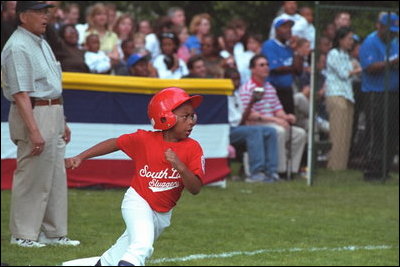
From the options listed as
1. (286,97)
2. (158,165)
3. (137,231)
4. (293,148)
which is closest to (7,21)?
(286,97)

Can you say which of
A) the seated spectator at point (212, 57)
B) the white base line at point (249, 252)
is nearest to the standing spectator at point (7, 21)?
the seated spectator at point (212, 57)

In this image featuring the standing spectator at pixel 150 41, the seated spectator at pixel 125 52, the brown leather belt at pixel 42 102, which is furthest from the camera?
the standing spectator at pixel 150 41

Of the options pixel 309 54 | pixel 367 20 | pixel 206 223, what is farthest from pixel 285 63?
pixel 206 223

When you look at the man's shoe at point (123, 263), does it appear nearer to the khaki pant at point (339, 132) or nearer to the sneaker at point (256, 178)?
the sneaker at point (256, 178)

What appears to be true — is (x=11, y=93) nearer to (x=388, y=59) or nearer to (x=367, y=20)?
(x=388, y=59)

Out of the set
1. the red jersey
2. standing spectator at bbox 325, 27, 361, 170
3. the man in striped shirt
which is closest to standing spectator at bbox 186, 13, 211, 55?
the man in striped shirt

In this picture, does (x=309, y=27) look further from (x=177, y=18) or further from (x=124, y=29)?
(x=124, y=29)

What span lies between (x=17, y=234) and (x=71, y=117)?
3563 mm

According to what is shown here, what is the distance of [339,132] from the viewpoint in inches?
623

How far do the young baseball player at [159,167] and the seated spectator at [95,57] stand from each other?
28.1 ft

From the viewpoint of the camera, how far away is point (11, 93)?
8.96 metres

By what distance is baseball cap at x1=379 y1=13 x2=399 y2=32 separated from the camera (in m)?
15.4

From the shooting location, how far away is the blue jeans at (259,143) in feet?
48.4

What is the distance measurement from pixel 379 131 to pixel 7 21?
5.32 meters
